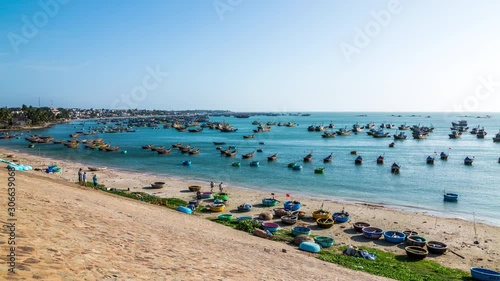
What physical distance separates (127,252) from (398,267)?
15365 mm

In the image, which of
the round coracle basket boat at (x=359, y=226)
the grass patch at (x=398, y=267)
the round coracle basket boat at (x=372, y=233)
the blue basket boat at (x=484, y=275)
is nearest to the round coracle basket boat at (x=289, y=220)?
the round coracle basket boat at (x=359, y=226)

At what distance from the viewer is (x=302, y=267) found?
15.8 metres

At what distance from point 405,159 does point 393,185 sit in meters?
28.3

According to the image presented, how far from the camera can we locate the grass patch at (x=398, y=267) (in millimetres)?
18188

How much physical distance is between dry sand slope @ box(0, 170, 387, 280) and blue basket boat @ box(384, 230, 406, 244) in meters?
9.02

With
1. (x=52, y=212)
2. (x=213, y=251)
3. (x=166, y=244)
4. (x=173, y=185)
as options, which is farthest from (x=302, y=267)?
(x=173, y=185)

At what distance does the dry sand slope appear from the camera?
888 cm

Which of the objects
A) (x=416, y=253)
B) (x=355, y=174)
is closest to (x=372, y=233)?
(x=416, y=253)

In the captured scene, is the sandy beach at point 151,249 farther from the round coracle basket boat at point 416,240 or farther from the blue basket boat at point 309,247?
the round coracle basket boat at point 416,240

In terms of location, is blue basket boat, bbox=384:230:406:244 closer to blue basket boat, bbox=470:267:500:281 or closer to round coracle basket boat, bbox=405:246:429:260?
round coracle basket boat, bbox=405:246:429:260

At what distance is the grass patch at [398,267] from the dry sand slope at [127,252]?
62.1 inches

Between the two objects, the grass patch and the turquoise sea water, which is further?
the turquoise sea water

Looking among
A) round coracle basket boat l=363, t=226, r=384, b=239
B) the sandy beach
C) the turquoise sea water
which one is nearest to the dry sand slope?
the sandy beach

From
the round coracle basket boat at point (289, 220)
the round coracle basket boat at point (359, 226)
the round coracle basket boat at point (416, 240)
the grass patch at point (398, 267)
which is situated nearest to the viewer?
the grass patch at point (398, 267)
